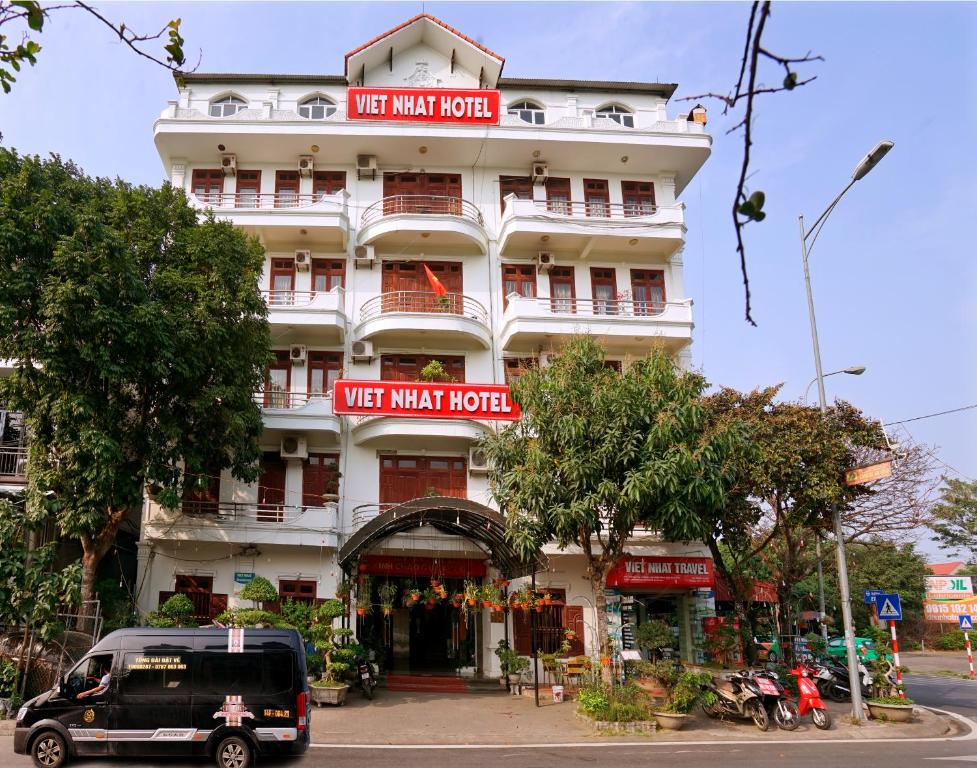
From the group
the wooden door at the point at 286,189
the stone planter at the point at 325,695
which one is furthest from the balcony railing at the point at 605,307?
the stone planter at the point at 325,695

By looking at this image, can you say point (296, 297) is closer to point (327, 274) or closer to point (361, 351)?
point (327, 274)

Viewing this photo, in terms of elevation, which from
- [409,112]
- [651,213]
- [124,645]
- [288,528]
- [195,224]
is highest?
[409,112]

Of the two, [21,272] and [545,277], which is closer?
[21,272]

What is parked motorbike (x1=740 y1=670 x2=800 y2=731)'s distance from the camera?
14.5 meters

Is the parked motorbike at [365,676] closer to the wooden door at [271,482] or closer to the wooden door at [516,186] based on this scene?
the wooden door at [271,482]

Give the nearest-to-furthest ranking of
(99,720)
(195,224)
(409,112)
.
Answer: (99,720)
(195,224)
(409,112)

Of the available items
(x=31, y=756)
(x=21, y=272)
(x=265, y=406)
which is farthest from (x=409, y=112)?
(x=31, y=756)

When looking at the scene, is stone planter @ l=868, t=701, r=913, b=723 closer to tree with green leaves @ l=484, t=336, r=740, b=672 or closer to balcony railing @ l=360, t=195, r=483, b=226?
tree with green leaves @ l=484, t=336, r=740, b=672

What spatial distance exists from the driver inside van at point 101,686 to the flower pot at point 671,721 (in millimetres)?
9643

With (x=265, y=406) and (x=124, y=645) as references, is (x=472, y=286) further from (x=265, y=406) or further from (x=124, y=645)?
(x=124, y=645)

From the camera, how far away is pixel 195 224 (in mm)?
18047

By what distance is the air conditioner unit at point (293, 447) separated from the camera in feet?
67.3

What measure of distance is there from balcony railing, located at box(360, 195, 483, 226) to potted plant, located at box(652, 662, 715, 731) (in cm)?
1393

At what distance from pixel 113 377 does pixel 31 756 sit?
7288mm
